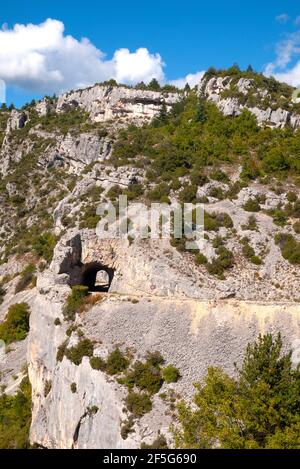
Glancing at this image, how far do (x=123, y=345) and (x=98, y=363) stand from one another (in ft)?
7.01

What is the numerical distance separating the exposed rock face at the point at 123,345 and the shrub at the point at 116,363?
0.50 metres

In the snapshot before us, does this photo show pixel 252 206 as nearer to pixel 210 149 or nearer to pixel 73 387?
pixel 210 149

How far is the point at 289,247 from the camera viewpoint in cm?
3422

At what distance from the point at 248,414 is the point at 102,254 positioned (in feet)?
72.8

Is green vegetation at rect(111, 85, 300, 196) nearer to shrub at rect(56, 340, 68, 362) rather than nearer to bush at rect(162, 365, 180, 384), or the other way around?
shrub at rect(56, 340, 68, 362)

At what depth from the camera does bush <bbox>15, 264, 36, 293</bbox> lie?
1943 inches

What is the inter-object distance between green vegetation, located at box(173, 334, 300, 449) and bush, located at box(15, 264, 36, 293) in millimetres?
34084

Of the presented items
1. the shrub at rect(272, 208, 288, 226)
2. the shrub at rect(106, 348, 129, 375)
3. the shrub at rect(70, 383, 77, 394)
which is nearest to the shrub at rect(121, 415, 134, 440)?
the shrub at rect(106, 348, 129, 375)

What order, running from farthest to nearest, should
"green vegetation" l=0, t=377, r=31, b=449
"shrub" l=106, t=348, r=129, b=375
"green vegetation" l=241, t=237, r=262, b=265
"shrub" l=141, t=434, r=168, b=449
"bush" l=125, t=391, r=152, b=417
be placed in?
"green vegetation" l=241, t=237, r=262, b=265 → "green vegetation" l=0, t=377, r=31, b=449 → "shrub" l=106, t=348, r=129, b=375 → "bush" l=125, t=391, r=152, b=417 → "shrub" l=141, t=434, r=168, b=449

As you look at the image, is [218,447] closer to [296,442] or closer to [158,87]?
[296,442]

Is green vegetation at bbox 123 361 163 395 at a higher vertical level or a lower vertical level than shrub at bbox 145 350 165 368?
lower

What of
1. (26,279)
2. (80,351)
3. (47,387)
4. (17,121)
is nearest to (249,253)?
(80,351)

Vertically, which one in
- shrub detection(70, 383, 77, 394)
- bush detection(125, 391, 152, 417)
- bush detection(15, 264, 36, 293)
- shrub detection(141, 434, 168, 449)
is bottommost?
shrub detection(141, 434, 168, 449)
